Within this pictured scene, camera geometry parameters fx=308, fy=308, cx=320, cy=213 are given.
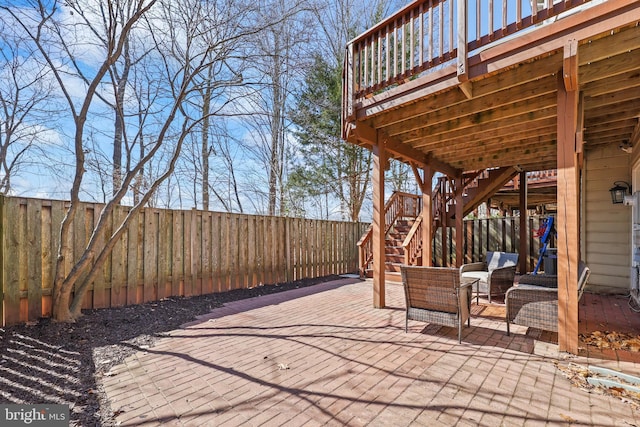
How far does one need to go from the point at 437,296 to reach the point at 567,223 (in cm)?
144

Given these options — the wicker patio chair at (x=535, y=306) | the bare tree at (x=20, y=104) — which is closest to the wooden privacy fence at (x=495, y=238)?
the wicker patio chair at (x=535, y=306)

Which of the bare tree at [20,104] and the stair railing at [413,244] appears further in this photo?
the stair railing at [413,244]

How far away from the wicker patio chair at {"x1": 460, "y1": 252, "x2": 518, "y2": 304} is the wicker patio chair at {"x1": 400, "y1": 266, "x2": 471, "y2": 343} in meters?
0.93

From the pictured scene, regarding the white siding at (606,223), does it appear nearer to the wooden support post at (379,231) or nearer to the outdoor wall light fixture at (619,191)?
the outdoor wall light fixture at (619,191)

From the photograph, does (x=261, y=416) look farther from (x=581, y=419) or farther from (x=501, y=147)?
(x=501, y=147)

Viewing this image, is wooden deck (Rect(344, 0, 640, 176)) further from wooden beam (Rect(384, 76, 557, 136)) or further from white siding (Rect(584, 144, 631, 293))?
white siding (Rect(584, 144, 631, 293))

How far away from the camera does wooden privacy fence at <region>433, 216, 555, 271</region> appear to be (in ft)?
28.1

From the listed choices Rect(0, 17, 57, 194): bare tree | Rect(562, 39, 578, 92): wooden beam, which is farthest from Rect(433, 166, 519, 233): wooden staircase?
Rect(0, 17, 57, 194): bare tree

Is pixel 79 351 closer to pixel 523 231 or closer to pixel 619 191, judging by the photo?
pixel 619 191

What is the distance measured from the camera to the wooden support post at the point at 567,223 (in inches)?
117

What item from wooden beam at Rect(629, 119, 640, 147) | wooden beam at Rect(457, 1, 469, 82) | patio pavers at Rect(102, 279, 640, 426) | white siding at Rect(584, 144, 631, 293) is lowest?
patio pavers at Rect(102, 279, 640, 426)

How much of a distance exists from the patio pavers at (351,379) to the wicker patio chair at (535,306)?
229 mm

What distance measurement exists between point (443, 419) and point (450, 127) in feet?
13.1

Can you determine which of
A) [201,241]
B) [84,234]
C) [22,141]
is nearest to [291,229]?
[201,241]
